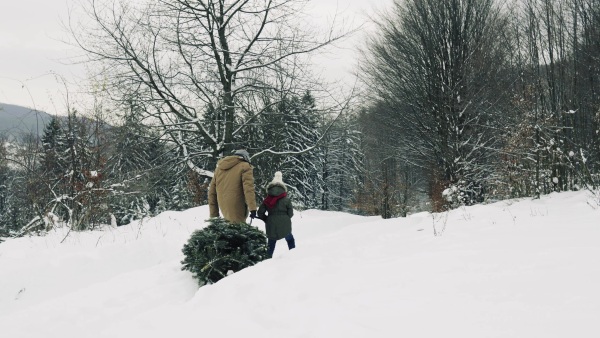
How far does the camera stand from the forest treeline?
10.0m

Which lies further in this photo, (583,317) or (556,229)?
(556,229)

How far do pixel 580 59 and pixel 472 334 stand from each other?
11991 mm

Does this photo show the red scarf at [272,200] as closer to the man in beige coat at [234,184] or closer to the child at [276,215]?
the child at [276,215]

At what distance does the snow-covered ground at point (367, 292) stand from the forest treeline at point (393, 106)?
4442 mm

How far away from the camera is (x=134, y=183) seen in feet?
38.0

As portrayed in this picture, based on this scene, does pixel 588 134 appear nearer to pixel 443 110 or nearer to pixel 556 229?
pixel 443 110

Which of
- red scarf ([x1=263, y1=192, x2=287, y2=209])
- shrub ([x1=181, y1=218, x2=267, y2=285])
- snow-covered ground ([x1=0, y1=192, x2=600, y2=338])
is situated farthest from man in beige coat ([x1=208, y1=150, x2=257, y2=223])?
snow-covered ground ([x1=0, y1=192, x2=600, y2=338])

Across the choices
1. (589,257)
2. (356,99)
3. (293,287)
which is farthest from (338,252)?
(356,99)

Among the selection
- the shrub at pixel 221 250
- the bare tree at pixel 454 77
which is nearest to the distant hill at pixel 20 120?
the shrub at pixel 221 250

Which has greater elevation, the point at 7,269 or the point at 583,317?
the point at 583,317

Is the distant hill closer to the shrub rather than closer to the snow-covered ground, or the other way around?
the snow-covered ground

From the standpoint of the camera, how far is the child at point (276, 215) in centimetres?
627

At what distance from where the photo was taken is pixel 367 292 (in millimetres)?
2818

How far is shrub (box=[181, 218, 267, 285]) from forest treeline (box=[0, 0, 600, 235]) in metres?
4.78
